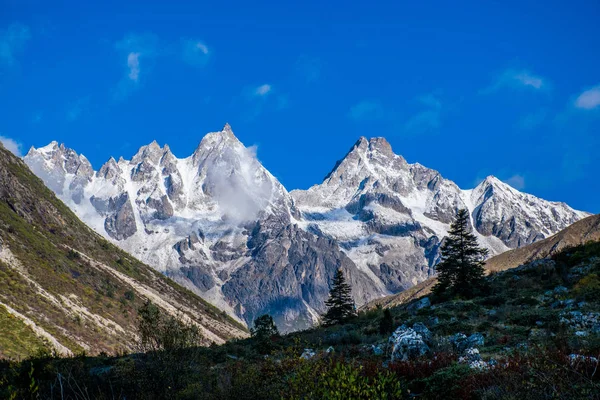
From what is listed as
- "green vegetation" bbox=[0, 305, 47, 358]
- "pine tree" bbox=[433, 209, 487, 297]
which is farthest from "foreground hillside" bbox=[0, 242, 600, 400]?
"green vegetation" bbox=[0, 305, 47, 358]

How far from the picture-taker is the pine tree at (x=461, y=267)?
3391 cm

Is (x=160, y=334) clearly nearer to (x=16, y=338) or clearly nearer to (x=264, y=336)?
(x=264, y=336)

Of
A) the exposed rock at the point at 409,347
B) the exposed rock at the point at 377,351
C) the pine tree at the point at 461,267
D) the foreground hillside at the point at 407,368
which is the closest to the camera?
the foreground hillside at the point at 407,368

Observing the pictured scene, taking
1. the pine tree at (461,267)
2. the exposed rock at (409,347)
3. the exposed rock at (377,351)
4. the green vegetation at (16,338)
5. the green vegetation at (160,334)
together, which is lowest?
the green vegetation at (16,338)

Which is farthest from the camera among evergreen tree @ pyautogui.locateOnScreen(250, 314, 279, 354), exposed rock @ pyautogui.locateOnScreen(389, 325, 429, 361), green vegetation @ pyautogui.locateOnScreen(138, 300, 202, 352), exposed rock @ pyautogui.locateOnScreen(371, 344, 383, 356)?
evergreen tree @ pyautogui.locateOnScreen(250, 314, 279, 354)

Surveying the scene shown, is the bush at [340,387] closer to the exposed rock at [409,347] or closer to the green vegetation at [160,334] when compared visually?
the green vegetation at [160,334]

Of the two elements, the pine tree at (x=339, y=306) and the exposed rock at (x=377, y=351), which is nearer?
the exposed rock at (x=377, y=351)

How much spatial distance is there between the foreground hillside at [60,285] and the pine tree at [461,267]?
25.0m

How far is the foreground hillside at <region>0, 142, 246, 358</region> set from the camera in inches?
2183

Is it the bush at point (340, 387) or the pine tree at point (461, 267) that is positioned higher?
the pine tree at point (461, 267)

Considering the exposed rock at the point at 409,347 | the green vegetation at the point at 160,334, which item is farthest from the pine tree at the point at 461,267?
the green vegetation at the point at 160,334

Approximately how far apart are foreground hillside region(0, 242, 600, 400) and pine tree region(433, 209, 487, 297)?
11337mm

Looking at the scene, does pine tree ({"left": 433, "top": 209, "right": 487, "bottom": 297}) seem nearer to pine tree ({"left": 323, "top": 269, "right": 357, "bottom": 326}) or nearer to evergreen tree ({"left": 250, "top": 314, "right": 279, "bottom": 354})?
pine tree ({"left": 323, "top": 269, "right": 357, "bottom": 326})

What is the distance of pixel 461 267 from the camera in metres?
34.9
